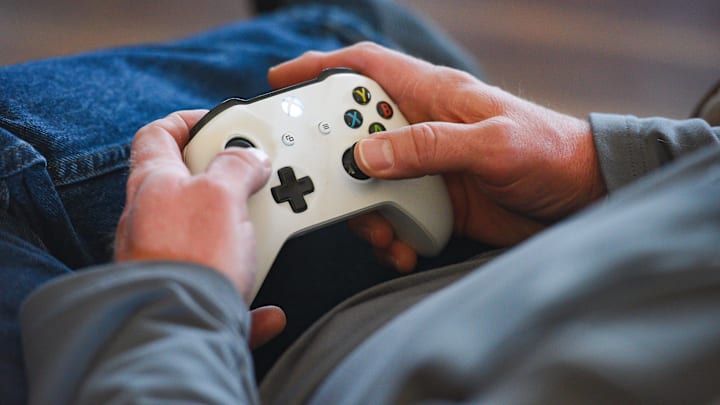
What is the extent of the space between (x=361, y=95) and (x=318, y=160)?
8 centimetres

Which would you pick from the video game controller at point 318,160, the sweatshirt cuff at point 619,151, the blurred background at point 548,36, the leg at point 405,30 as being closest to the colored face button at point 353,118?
the video game controller at point 318,160

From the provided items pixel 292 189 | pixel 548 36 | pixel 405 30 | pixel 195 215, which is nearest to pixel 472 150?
pixel 292 189

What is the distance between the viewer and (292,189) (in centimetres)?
60

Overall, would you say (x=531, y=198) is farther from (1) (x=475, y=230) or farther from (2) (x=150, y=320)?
(2) (x=150, y=320)

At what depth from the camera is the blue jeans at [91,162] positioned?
560 millimetres

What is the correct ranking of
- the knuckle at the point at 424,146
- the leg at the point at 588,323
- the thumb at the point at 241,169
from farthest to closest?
the knuckle at the point at 424,146
the thumb at the point at 241,169
the leg at the point at 588,323

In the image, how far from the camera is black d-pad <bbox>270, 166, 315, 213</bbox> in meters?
0.59

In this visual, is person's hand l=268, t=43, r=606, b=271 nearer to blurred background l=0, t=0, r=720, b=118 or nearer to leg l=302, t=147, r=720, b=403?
leg l=302, t=147, r=720, b=403

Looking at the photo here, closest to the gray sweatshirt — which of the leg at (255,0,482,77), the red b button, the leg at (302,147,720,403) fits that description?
the leg at (302,147,720,403)

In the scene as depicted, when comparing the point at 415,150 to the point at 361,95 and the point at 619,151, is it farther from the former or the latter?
the point at 619,151

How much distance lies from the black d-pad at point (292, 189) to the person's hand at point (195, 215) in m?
0.04

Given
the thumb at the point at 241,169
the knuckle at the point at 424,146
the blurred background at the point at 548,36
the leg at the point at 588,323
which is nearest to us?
the leg at the point at 588,323

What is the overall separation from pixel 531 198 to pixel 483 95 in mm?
103

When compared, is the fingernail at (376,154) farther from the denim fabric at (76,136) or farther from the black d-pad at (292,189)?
the denim fabric at (76,136)
